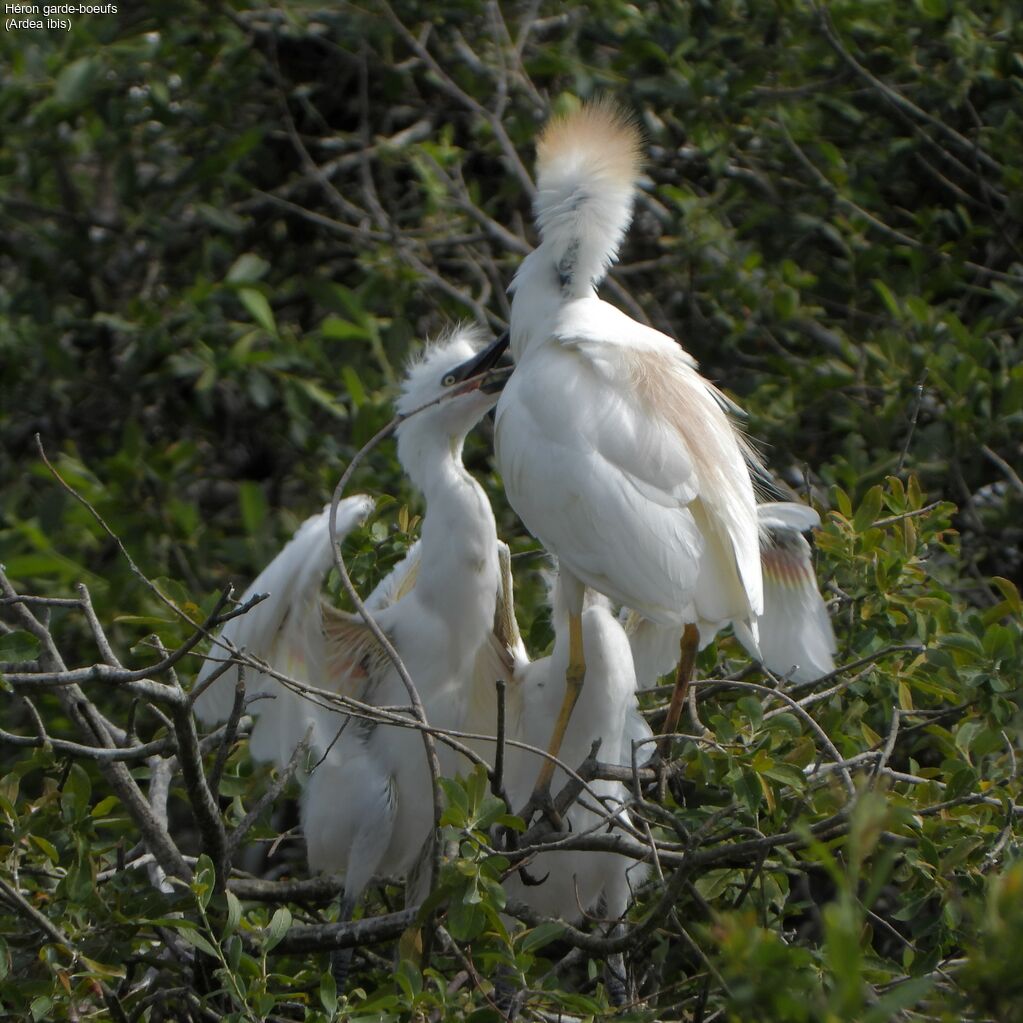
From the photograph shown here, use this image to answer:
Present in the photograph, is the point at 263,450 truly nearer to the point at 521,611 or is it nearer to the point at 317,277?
the point at 317,277

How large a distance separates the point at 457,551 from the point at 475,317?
925mm

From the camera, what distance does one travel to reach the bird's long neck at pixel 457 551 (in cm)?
271

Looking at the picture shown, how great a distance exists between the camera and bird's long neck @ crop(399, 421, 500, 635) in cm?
271

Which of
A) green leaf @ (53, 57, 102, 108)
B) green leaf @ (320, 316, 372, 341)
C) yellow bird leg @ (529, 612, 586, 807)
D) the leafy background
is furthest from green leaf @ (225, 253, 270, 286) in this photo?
yellow bird leg @ (529, 612, 586, 807)

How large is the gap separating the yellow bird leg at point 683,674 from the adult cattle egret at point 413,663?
0.48m

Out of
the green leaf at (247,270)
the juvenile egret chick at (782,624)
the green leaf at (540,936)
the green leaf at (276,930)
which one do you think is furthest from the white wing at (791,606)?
the green leaf at (247,270)

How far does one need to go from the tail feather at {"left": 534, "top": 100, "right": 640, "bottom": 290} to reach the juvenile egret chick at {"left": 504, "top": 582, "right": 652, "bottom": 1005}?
24.8 inches

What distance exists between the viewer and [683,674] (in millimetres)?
2381

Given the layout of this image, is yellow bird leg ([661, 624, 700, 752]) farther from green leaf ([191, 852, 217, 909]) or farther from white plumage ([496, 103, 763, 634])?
green leaf ([191, 852, 217, 909])

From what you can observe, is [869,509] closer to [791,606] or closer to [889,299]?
[791,606]

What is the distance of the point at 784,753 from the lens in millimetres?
2139

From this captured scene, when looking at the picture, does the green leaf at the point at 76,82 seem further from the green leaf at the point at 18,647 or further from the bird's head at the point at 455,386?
the green leaf at the point at 18,647

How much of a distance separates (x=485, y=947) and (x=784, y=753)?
1.85 feet

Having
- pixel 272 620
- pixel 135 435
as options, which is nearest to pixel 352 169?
pixel 135 435
